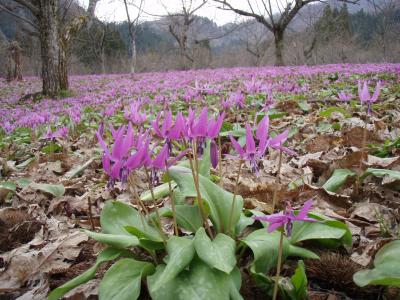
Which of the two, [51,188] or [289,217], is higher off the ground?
[289,217]

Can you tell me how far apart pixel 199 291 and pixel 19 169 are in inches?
115

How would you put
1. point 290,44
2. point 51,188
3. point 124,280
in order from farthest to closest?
point 290,44
point 51,188
point 124,280

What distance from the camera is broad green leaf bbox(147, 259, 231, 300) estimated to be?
98cm

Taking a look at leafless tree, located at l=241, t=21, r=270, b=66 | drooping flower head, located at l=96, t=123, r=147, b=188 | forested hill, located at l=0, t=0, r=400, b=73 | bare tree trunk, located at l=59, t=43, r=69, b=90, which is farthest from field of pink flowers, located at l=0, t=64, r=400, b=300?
leafless tree, located at l=241, t=21, r=270, b=66

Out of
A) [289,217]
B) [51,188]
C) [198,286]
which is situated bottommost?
[51,188]

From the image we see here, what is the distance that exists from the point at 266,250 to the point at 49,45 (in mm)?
11884

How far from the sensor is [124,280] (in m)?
1.14

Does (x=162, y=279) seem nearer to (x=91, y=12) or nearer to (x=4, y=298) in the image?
(x=4, y=298)

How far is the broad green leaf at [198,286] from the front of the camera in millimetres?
984

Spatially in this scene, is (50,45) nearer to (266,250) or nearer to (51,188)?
(51,188)

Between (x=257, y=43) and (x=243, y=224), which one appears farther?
(x=257, y=43)

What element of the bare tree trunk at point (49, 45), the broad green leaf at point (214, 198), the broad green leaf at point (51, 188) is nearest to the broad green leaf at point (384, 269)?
the broad green leaf at point (214, 198)

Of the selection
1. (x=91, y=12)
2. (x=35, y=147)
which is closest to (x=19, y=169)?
(x=35, y=147)

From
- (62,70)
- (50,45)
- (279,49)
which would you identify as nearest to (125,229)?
(50,45)
